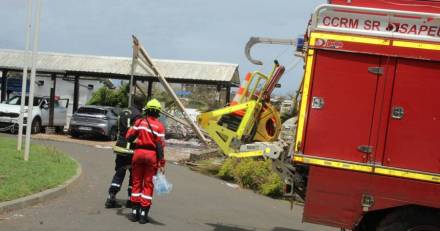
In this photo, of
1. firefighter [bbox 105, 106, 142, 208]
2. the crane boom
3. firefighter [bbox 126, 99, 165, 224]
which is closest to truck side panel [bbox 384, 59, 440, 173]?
the crane boom

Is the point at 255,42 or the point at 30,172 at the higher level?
the point at 255,42

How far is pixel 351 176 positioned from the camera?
6430mm

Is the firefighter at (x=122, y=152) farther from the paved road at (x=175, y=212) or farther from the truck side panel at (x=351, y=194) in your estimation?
the truck side panel at (x=351, y=194)

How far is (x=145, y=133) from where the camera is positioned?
27.8 feet

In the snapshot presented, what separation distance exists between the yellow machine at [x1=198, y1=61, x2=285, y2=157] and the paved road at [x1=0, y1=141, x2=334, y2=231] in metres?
1.09

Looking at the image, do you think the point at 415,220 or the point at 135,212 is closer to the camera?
the point at 415,220

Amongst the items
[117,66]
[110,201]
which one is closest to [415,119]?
[110,201]

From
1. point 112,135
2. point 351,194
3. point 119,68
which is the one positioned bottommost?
point 112,135

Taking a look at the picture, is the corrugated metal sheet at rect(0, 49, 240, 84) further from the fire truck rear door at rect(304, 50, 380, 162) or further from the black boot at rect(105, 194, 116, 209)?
the fire truck rear door at rect(304, 50, 380, 162)

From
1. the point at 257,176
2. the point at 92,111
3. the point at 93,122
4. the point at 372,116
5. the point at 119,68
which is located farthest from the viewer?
the point at 119,68

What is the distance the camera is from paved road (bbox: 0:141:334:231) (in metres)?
8.11

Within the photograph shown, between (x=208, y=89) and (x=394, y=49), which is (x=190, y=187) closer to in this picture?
(x=394, y=49)

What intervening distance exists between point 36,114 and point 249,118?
1708cm

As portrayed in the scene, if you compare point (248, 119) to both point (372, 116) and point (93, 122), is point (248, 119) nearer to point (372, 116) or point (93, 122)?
point (372, 116)
